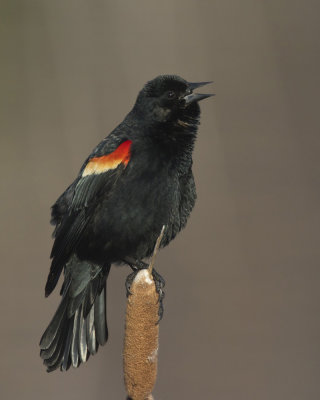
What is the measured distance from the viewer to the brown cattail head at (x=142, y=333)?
146 cm

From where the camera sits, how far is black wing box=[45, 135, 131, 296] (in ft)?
7.12

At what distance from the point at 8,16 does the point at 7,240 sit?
4.88ft

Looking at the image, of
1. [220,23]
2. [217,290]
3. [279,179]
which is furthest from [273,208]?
[220,23]

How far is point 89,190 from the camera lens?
223 cm

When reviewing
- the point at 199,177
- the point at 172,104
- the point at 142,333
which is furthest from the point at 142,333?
the point at 199,177

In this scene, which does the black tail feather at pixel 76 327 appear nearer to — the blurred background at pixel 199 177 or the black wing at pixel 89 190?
the black wing at pixel 89 190

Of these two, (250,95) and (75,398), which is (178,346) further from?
(250,95)

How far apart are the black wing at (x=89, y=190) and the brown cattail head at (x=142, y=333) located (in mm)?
665

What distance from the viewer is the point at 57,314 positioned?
2.21 meters

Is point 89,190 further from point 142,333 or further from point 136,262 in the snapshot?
point 142,333

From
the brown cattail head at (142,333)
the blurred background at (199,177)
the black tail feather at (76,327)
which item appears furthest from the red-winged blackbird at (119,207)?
the blurred background at (199,177)

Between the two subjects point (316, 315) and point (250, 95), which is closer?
point (316, 315)

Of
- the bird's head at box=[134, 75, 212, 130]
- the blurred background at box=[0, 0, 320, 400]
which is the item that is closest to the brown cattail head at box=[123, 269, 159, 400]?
the bird's head at box=[134, 75, 212, 130]

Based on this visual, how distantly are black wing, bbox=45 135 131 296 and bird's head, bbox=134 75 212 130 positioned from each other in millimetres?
142
